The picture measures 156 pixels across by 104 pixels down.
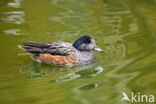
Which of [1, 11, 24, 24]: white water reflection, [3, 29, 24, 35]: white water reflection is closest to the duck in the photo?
[3, 29, 24, 35]: white water reflection

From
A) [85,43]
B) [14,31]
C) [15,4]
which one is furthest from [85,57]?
[15,4]

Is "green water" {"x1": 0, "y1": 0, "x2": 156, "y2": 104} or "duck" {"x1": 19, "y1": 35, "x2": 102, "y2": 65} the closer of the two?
"green water" {"x1": 0, "y1": 0, "x2": 156, "y2": 104}

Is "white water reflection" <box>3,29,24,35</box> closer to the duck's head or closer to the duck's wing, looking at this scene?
the duck's wing

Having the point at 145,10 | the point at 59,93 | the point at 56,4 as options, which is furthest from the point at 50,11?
the point at 59,93

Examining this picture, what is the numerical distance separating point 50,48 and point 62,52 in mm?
258

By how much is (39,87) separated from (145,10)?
4895mm

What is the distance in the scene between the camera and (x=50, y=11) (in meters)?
9.77

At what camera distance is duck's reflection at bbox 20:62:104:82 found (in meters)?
6.36

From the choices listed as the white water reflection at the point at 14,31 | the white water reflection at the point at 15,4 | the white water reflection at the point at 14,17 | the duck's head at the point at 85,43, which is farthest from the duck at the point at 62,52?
the white water reflection at the point at 15,4

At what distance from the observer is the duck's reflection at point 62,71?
6363 mm

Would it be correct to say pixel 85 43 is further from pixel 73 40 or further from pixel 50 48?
pixel 73 40

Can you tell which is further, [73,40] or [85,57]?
[73,40]

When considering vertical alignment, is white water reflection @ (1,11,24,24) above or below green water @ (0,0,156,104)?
above

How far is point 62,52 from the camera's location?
23.3 ft
